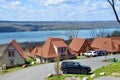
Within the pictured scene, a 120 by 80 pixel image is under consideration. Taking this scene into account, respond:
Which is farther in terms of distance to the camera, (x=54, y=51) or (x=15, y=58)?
(x=54, y=51)

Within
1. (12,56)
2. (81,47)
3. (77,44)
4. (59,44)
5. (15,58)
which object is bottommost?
(15,58)

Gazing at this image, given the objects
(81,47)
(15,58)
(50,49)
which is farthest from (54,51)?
(81,47)

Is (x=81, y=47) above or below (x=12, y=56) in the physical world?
above

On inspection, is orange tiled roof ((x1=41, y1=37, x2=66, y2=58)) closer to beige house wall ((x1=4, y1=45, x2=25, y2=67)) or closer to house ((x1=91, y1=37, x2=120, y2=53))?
beige house wall ((x1=4, y1=45, x2=25, y2=67))

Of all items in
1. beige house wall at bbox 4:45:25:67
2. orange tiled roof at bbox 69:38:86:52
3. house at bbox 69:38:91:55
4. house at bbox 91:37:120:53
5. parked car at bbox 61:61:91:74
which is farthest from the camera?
house at bbox 91:37:120:53

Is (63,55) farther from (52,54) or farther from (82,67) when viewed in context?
(82,67)

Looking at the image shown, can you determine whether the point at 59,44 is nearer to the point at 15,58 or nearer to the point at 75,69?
the point at 15,58

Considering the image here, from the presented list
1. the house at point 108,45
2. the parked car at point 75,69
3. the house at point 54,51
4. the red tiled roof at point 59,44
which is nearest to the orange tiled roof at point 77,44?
the house at point 108,45

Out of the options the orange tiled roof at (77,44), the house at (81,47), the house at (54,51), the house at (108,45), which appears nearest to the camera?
the house at (54,51)

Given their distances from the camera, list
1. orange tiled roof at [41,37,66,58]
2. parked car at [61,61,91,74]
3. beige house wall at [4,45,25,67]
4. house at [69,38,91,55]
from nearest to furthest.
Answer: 1. parked car at [61,61,91,74]
2. beige house wall at [4,45,25,67]
3. orange tiled roof at [41,37,66,58]
4. house at [69,38,91,55]

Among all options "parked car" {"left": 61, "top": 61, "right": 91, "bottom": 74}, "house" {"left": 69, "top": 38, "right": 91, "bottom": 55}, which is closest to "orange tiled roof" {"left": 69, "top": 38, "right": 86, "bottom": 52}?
"house" {"left": 69, "top": 38, "right": 91, "bottom": 55}

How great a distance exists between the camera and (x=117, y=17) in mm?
33781

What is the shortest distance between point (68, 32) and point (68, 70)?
341ft

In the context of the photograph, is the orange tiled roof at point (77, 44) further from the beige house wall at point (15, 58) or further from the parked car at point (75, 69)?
the parked car at point (75, 69)
